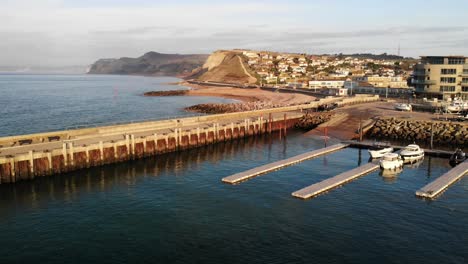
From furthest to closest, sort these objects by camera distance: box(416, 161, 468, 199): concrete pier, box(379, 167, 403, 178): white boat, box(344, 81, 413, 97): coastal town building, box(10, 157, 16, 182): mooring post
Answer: box(344, 81, 413, 97): coastal town building
box(379, 167, 403, 178): white boat
box(10, 157, 16, 182): mooring post
box(416, 161, 468, 199): concrete pier

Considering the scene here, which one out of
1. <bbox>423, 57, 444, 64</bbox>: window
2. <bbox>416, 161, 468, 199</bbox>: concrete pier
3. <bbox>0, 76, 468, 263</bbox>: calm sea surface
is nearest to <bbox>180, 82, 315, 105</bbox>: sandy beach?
<bbox>423, 57, 444, 64</bbox>: window

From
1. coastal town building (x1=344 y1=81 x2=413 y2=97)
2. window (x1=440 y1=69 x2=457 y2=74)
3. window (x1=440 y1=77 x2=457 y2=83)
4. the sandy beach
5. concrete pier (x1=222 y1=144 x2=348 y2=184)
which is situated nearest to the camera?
concrete pier (x1=222 y1=144 x2=348 y2=184)

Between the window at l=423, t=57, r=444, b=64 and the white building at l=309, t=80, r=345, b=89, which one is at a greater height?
the window at l=423, t=57, r=444, b=64

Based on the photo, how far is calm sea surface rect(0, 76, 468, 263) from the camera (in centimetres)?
2552

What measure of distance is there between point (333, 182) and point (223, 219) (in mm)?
13699

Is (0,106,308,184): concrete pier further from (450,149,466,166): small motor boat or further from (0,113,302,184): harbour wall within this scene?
(450,149,466,166): small motor boat

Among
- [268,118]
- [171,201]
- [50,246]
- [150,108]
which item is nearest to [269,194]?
[171,201]

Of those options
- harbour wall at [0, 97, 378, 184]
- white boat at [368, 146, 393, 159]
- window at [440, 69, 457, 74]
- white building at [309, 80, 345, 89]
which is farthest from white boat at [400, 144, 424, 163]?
white building at [309, 80, 345, 89]

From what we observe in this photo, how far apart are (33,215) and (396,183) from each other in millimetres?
33552

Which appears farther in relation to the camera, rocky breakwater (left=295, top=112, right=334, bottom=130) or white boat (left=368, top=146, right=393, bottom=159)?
rocky breakwater (left=295, top=112, right=334, bottom=130)

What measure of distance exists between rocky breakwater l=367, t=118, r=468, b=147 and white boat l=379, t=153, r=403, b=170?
15998 mm

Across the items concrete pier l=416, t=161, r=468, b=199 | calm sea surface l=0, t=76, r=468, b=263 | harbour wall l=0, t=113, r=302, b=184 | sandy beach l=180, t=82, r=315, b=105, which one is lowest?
calm sea surface l=0, t=76, r=468, b=263

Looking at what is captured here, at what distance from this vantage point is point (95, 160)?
45.2 meters

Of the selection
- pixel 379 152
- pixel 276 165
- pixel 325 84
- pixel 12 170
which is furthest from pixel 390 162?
pixel 325 84
